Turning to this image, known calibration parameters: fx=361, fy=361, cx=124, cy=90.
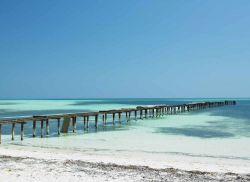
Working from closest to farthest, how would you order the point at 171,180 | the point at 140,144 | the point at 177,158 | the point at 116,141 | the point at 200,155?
1. the point at 171,180
2. the point at 177,158
3. the point at 200,155
4. the point at 140,144
5. the point at 116,141

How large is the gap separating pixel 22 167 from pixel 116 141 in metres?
11.0

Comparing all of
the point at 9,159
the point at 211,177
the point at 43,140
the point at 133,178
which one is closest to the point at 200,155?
the point at 211,177

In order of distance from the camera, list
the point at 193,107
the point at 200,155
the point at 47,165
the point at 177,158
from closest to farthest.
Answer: the point at 47,165 < the point at 177,158 < the point at 200,155 < the point at 193,107

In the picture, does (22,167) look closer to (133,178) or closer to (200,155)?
(133,178)

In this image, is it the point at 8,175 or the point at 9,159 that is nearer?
the point at 8,175

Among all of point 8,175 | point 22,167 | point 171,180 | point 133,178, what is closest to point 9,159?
point 22,167

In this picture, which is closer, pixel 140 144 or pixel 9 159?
pixel 9 159

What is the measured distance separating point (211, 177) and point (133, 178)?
2400mm

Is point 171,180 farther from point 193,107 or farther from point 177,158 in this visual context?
point 193,107

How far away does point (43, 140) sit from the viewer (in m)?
23.1

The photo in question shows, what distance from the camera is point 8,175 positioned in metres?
10.5

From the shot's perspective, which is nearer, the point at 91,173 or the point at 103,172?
the point at 91,173

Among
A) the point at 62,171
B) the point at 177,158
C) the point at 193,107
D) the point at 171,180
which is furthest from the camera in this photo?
the point at 193,107

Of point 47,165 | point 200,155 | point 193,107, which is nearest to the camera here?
point 47,165
